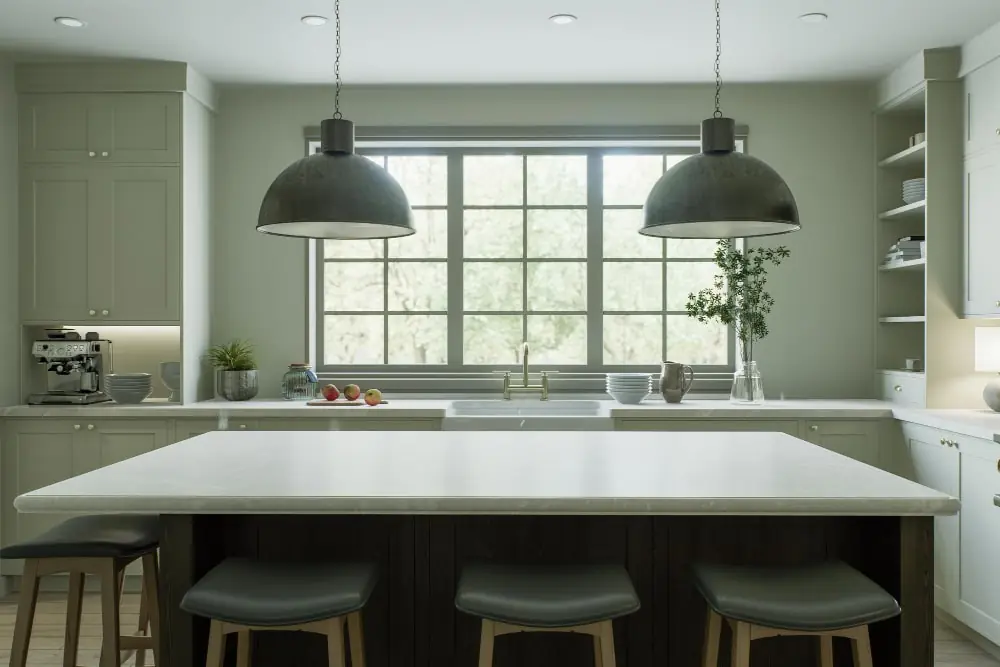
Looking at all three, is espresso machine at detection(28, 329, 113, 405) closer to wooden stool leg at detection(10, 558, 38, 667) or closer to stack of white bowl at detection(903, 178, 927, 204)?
wooden stool leg at detection(10, 558, 38, 667)

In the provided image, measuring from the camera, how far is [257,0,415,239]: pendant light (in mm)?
2262

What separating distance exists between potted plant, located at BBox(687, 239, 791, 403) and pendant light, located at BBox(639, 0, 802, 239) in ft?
6.81

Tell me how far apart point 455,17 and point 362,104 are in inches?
49.3

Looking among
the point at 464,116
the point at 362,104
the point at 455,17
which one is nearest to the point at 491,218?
the point at 464,116

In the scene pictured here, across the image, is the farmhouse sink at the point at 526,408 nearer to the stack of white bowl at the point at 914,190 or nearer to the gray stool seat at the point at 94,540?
the stack of white bowl at the point at 914,190

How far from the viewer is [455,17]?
3740 mm

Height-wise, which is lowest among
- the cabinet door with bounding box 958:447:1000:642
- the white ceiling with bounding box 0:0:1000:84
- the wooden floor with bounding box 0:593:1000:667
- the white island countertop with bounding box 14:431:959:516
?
the wooden floor with bounding box 0:593:1000:667

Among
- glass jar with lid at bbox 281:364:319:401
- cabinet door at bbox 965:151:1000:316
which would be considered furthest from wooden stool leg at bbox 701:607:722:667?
glass jar with lid at bbox 281:364:319:401

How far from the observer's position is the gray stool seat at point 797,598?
6.21ft

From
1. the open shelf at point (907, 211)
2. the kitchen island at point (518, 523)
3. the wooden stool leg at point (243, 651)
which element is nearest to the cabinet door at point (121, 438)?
the kitchen island at point (518, 523)

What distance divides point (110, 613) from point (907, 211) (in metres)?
4.17

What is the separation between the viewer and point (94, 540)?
7.58 ft

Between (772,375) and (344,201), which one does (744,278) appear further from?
(344,201)

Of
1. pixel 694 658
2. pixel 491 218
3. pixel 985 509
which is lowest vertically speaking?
pixel 694 658
